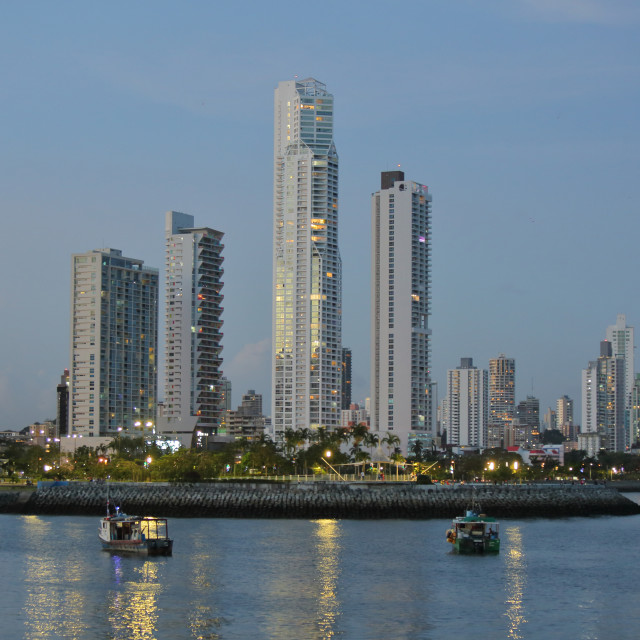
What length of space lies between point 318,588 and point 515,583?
1316 cm

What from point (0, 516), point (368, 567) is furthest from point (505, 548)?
point (0, 516)

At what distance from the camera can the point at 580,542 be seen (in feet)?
325

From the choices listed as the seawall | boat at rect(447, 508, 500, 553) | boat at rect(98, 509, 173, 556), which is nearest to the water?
boat at rect(447, 508, 500, 553)

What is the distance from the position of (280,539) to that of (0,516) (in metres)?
47.0

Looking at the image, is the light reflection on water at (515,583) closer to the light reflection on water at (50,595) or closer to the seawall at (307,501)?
the light reflection on water at (50,595)

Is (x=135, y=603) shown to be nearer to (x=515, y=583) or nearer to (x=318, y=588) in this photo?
(x=318, y=588)

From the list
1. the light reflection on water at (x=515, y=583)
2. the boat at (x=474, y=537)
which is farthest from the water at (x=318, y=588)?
the boat at (x=474, y=537)

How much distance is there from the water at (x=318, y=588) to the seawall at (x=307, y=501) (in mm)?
19474

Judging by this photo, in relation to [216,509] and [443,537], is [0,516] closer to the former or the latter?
[216,509]

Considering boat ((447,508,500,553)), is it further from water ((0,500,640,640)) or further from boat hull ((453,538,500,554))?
water ((0,500,640,640))

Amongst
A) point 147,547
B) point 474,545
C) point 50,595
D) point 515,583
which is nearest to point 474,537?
point 474,545

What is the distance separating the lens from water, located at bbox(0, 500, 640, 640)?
55.4 meters

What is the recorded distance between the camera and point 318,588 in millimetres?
67562

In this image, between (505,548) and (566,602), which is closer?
(566,602)
